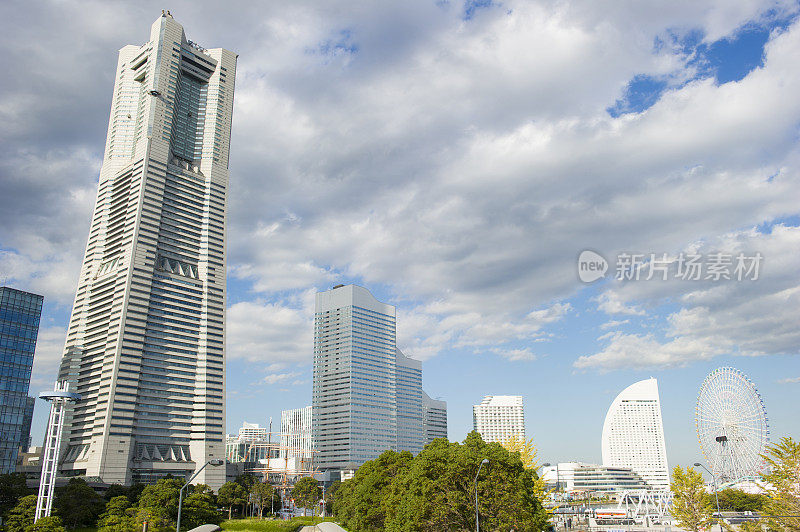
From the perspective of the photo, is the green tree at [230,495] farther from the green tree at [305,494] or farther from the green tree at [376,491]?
the green tree at [376,491]

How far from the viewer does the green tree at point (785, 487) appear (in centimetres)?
5122

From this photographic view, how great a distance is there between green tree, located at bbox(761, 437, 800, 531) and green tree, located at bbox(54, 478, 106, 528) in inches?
4206

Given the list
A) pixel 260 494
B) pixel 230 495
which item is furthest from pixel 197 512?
pixel 260 494

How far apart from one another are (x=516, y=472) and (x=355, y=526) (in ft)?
146

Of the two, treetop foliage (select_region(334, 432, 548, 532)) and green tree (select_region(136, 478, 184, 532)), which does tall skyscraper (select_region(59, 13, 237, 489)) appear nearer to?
green tree (select_region(136, 478, 184, 532))

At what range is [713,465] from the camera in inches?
4678

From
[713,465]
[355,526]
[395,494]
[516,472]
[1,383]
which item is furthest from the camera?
[1,383]

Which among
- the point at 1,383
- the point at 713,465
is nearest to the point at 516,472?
the point at 713,465

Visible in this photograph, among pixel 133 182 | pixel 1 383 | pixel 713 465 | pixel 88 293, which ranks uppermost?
pixel 133 182

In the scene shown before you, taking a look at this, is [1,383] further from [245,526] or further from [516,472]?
[516,472]

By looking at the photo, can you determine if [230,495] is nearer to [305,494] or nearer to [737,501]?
[305,494]

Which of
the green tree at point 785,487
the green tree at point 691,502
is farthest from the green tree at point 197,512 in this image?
the green tree at point 785,487

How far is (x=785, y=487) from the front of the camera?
174 ft

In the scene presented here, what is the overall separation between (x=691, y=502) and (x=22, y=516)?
9585cm
